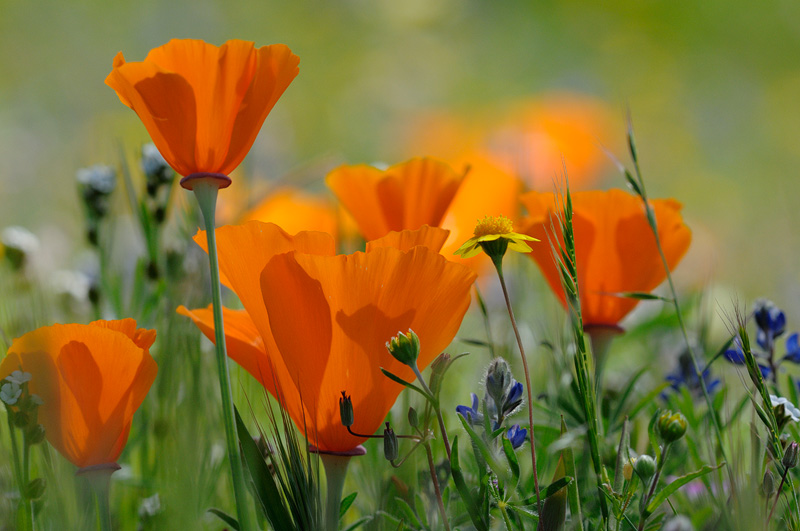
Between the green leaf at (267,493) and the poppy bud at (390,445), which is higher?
the poppy bud at (390,445)

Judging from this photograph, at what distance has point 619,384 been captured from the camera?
37.9 inches

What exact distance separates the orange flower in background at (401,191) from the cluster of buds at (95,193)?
0.34 m

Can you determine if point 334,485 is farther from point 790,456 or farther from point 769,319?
point 769,319

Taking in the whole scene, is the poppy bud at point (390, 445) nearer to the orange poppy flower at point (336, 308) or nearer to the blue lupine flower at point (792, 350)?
the orange poppy flower at point (336, 308)

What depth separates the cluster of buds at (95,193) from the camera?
0.89 meters

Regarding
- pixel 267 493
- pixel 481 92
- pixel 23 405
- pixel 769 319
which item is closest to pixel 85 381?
pixel 23 405

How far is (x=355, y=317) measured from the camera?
0.51m

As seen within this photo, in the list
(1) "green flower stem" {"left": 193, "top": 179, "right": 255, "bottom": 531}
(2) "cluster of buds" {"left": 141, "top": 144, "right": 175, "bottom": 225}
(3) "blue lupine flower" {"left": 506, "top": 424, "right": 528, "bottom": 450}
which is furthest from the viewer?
(2) "cluster of buds" {"left": 141, "top": 144, "right": 175, "bottom": 225}

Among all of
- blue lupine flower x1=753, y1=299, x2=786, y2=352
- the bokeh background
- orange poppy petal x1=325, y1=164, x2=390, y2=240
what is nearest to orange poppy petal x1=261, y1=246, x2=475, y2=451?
orange poppy petal x1=325, y1=164, x2=390, y2=240

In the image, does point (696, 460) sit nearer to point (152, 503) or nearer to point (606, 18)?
point (152, 503)

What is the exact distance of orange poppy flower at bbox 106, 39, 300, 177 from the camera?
51cm

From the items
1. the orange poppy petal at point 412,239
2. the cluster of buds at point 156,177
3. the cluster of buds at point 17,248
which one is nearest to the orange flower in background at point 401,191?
the orange poppy petal at point 412,239

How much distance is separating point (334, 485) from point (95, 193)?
0.54 m

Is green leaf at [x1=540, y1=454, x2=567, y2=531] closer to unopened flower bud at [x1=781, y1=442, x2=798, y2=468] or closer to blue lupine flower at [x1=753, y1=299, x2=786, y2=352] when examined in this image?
unopened flower bud at [x1=781, y1=442, x2=798, y2=468]
